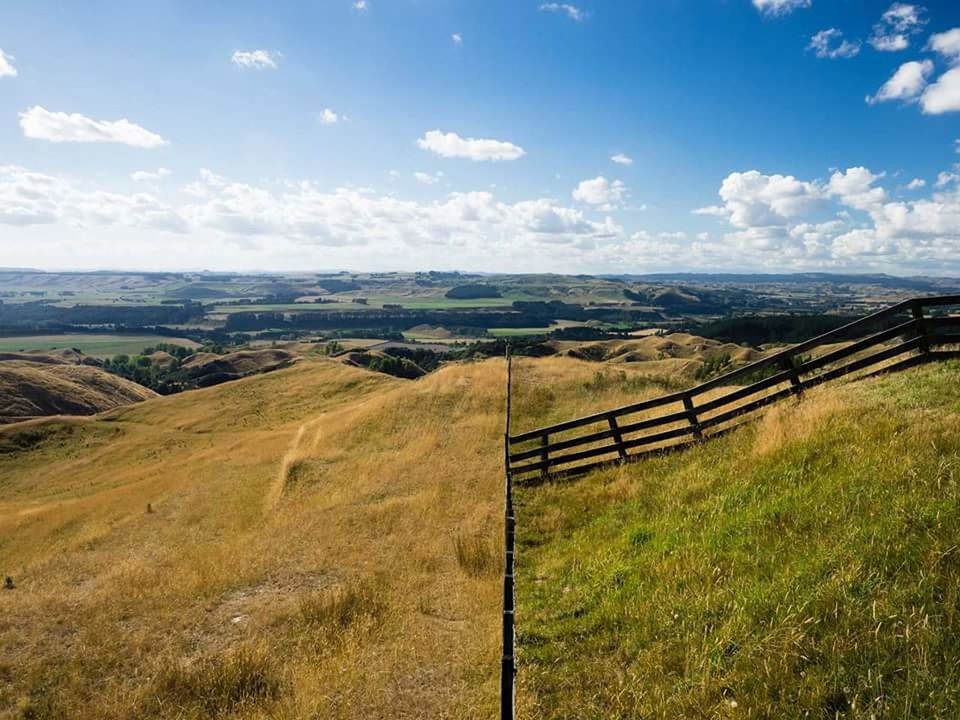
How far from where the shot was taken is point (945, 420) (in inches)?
324

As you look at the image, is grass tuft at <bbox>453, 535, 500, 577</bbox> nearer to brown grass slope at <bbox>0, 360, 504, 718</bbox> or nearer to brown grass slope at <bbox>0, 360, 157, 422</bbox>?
brown grass slope at <bbox>0, 360, 504, 718</bbox>

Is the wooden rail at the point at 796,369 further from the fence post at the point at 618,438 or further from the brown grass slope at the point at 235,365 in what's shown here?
the brown grass slope at the point at 235,365

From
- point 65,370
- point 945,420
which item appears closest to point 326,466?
point 945,420

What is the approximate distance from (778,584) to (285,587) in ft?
34.0

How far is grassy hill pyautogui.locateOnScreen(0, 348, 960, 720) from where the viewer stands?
5312 mm

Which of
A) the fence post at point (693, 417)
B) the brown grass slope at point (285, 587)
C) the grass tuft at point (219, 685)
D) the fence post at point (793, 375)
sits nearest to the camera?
the grass tuft at point (219, 685)

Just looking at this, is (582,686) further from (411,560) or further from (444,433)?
(444,433)

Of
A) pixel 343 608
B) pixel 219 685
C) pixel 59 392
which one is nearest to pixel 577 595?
pixel 343 608

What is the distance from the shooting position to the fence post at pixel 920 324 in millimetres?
11281

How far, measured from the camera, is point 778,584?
6.14 meters

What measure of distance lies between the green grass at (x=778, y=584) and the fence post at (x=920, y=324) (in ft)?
5.26

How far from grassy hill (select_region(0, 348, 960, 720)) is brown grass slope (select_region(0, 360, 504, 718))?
6cm

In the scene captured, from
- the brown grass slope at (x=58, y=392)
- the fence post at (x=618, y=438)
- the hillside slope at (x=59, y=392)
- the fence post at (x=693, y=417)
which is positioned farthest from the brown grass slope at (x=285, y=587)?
the brown grass slope at (x=58, y=392)

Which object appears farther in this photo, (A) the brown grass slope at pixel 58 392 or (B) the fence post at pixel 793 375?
(A) the brown grass slope at pixel 58 392
